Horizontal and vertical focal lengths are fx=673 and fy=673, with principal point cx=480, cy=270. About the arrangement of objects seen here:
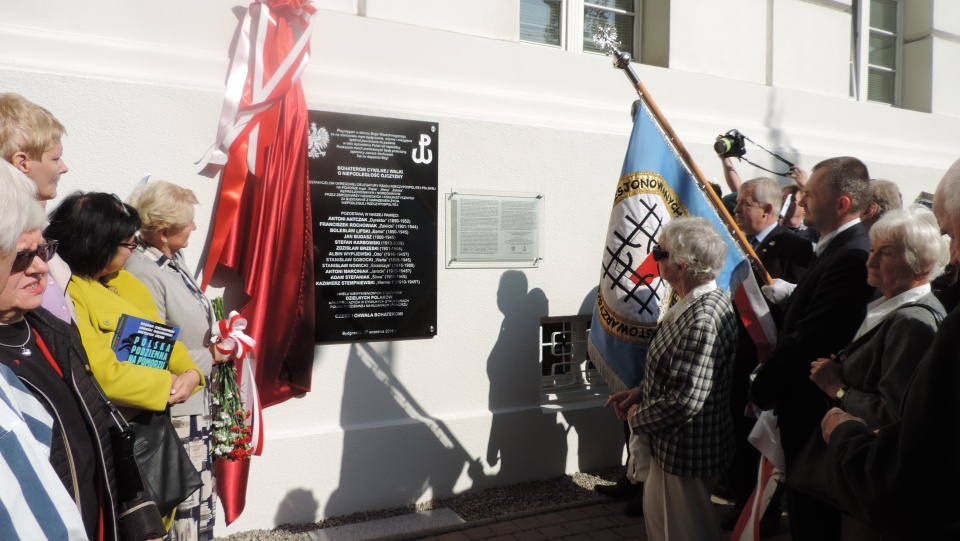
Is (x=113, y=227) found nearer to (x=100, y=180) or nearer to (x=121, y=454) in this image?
(x=121, y=454)

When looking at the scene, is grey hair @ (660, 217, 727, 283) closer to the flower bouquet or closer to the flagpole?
the flagpole

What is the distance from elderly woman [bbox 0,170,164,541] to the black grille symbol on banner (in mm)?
2744

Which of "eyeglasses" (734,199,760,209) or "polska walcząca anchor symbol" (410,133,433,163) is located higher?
"polska walcząca anchor symbol" (410,133,433,163)

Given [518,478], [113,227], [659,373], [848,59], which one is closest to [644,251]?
[659,373]

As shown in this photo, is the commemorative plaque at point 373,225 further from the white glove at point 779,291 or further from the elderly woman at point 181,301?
the white glove at point 779,291

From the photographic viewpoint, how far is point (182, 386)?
272 centimetres

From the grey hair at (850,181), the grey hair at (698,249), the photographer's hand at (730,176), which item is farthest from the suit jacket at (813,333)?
the photographer's hand at (730,176)

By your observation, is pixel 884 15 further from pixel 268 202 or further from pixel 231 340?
pixel 231 340

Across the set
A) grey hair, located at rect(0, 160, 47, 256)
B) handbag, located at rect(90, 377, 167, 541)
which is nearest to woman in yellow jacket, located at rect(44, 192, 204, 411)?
handbag, located at rect(90, 377, 167, 541)

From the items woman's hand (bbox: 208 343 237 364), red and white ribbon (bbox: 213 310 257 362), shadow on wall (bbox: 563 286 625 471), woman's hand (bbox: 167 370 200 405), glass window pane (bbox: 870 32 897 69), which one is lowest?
shadow on wall (bbox: 563 286 625 471)

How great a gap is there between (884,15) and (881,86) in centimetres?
79

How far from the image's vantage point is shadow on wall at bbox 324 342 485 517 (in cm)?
422

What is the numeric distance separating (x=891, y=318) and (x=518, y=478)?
3.00 metres

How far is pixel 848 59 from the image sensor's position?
22.1 ft
